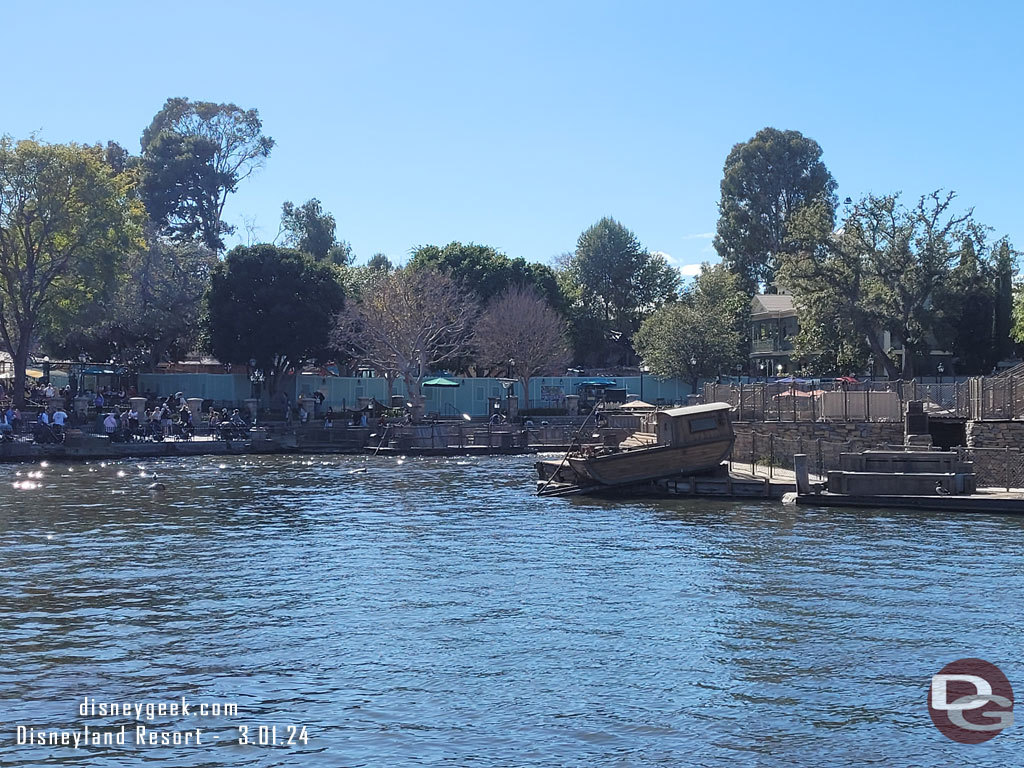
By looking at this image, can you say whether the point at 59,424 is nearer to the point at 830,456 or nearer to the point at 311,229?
the point at 830,456

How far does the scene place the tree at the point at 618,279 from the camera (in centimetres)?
9800

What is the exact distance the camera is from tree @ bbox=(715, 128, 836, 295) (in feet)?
337

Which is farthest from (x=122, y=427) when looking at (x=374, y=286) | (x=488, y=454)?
(x=374, y=286)

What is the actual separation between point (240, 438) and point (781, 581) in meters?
39.1

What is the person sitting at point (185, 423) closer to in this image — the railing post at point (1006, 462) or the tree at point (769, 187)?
the railing post at point (1006, 462)

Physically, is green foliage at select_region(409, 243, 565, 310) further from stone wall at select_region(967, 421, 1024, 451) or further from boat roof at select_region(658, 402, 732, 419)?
stone wall at select_region(967, 421, 1024, 451)

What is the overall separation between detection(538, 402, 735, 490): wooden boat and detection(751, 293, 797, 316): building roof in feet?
176

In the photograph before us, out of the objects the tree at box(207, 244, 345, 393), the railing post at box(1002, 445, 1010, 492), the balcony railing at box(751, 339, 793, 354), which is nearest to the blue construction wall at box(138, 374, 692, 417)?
the tree at box(207, 244, 345, 393)

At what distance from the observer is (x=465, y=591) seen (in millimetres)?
21328

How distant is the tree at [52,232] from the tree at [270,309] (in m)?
9.10

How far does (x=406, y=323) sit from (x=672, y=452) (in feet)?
107

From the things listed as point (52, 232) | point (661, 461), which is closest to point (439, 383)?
point (52, 232)

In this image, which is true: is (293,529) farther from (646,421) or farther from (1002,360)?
(1002,360)

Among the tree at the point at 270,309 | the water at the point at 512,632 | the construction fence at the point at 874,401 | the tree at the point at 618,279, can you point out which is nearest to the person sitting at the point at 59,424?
the tree at the point at 270,309
